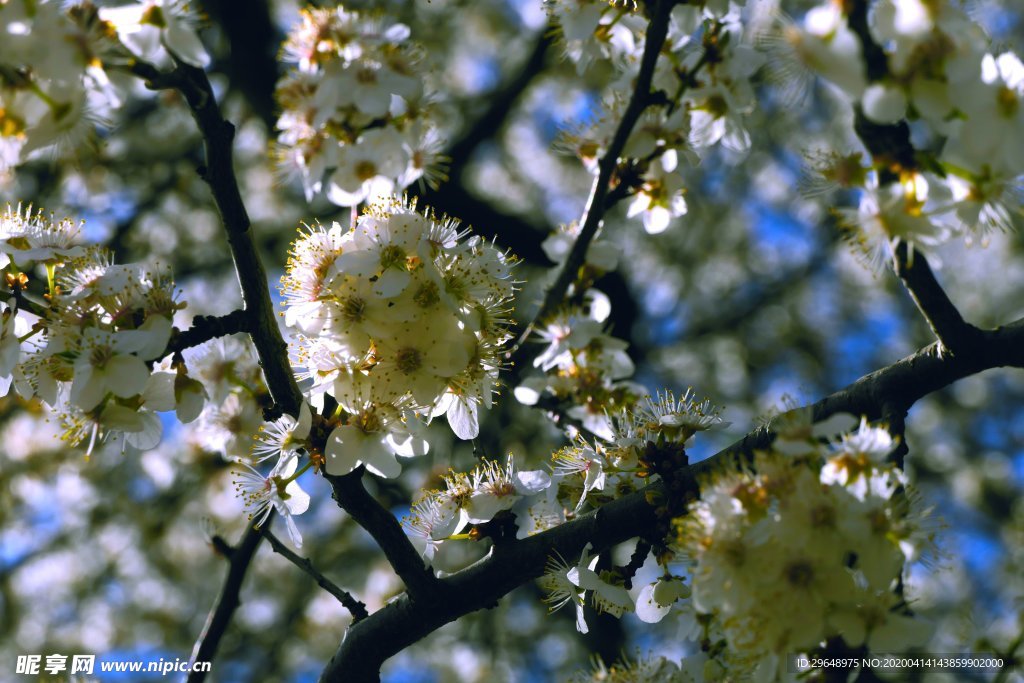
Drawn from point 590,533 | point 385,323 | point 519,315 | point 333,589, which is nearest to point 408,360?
point 385,323

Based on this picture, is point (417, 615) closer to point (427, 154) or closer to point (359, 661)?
point (359, 661)

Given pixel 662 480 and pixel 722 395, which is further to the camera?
pixel 722 395

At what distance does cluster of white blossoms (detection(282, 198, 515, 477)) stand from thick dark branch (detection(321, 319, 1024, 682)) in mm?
347

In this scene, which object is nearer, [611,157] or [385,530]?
[611,157]

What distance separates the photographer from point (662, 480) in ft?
6.53

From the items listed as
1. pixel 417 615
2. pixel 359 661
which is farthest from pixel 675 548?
pixel 359 661

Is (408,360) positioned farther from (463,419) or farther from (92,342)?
(92,342)

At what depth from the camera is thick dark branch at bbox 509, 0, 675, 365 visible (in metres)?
1.70

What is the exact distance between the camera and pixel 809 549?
1.42 m

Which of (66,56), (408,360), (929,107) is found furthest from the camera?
(408,360)

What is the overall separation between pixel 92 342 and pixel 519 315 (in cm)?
390

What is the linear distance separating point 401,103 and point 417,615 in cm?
117

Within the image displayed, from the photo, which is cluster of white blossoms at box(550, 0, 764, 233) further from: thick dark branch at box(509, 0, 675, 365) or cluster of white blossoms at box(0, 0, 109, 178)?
cluster of white blossoms at box(0, 0, 109, 178)

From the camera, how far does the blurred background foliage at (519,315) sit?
569 cm
